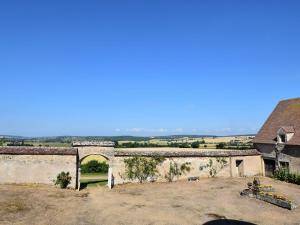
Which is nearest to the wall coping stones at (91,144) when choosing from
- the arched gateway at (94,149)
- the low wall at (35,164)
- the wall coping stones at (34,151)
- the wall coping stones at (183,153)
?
the arched gateway at (94,149)

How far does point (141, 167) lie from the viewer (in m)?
30.1

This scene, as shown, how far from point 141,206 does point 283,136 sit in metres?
17.2

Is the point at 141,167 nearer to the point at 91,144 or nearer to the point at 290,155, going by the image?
the point at 91,144

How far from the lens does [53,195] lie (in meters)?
24.7

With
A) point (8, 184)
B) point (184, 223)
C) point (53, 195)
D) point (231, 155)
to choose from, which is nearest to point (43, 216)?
point (53, 195)

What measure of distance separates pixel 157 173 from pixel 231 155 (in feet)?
26.7

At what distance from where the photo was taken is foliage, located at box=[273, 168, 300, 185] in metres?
29.3

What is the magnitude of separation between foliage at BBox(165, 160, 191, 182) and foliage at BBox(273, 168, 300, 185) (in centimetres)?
856

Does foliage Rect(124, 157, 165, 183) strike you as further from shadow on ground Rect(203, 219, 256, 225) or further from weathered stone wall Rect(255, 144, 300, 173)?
shadow on ground Rect(203, 219, 256, 225)

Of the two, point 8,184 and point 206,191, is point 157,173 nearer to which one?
point 206,191

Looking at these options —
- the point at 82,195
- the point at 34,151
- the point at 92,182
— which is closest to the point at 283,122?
the point at 92,182

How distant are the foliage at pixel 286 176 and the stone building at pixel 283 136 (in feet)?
1.51

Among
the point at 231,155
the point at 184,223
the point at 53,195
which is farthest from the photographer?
the point at 231,155

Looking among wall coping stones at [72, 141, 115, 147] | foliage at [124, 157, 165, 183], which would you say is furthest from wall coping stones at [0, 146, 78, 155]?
foliage at [124, 157, 165, 183]
